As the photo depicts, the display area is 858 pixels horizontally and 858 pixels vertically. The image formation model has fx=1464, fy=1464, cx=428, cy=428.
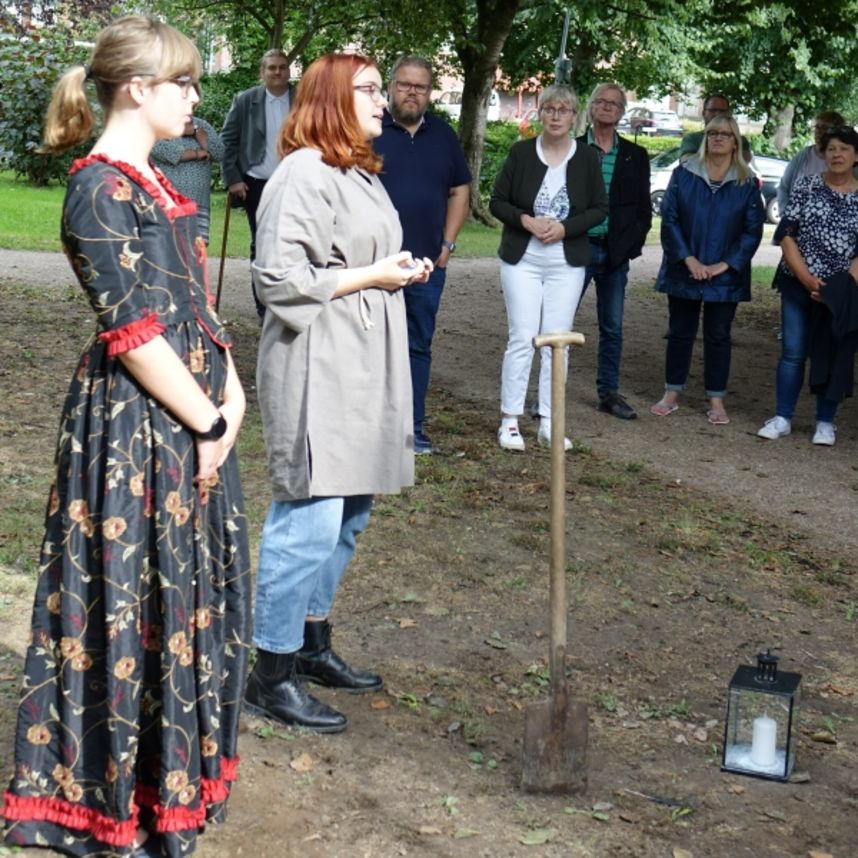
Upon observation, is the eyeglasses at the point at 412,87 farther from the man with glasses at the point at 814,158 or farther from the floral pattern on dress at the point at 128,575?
the man with glasses at the point at 814,158

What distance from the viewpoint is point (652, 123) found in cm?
5647

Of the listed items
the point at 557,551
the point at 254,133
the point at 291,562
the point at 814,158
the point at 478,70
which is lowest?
the point at 291,562

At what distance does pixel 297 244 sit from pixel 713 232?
5449mm

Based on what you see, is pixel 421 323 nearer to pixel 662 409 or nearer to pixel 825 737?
pixel 662 409

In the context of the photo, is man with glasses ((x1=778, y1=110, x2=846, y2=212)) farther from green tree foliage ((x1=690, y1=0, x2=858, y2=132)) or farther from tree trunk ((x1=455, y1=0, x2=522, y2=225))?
green tree foliage ((x1=690, y1=0, x2=858, y2=132))

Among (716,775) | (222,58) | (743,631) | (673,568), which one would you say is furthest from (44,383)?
(222,58)

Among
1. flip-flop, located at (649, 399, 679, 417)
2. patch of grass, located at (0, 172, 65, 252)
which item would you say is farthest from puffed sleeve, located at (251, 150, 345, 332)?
patch of grass, located at (0, 172, 65, 252)

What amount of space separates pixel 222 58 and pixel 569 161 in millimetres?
64778

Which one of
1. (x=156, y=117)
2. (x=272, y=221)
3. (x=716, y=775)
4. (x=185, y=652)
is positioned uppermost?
(x=156, y=117)

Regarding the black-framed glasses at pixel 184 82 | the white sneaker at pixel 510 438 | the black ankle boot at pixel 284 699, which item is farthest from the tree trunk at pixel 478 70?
the black-framed glasses at pixel 184 82

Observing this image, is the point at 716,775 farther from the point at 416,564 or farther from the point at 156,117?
the point at 156,117

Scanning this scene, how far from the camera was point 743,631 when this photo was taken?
578 centimetres

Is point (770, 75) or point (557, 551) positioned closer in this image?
point (557, 551)

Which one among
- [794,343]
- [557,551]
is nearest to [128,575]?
[557,551]
